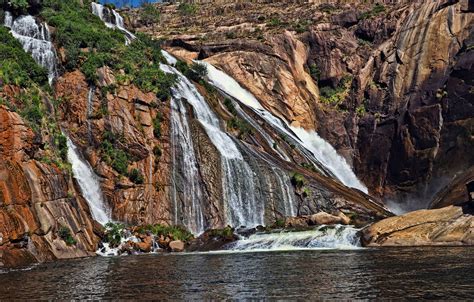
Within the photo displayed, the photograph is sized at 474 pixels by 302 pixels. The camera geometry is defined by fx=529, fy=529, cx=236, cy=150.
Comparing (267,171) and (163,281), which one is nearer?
(163,281)

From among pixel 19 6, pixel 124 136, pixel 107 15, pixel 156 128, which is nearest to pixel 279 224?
pixel 156 128

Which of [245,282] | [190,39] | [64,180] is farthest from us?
[190,39]

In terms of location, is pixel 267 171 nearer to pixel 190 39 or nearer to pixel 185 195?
pixel 185 195

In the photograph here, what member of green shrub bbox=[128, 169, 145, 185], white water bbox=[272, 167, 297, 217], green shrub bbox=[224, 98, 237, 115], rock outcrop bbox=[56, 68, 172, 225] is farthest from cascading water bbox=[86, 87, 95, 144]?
green shrub bbox=[224, 98, 237, 115]

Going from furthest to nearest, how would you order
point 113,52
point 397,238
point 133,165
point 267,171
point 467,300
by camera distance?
point 113,52
point 267,171
point 133,165
point 397,238
point 467,300

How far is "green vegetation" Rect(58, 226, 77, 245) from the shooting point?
1225 inches

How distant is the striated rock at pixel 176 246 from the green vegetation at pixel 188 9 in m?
76.9

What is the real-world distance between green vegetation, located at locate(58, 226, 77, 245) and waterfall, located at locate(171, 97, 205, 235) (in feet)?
33.4

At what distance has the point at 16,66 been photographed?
3866cm

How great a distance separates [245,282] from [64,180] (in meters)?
18.8

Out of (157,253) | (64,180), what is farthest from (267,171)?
(64,180)

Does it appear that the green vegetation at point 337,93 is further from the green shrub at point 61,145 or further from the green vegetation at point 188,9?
the green shrub at point 61,145

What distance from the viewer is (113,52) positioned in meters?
49.8

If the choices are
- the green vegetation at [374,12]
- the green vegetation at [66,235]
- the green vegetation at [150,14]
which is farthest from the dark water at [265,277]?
the green vegetation at [150,14]
